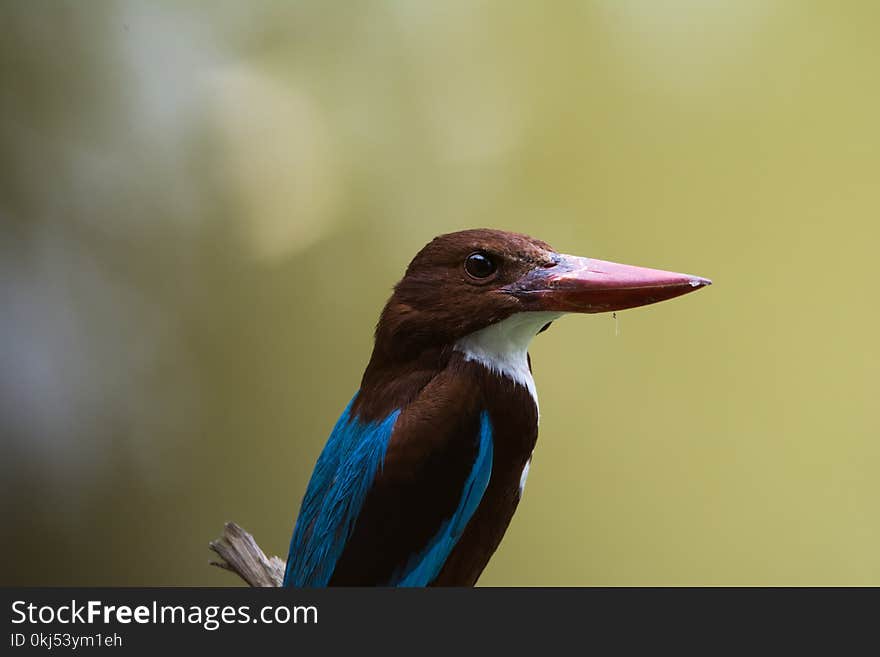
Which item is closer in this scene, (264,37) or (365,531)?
(365,531)

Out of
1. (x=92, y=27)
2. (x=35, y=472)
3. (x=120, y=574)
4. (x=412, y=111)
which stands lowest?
(x=120, y=574)

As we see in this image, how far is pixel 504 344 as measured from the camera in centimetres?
120

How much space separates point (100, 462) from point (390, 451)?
1.35 m

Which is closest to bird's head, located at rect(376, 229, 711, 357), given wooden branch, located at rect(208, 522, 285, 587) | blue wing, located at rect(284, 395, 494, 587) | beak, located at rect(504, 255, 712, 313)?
beak, located at rect(504, 255, 712, 313)

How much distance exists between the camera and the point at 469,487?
45.2 inches

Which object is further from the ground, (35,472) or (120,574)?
(35,472)

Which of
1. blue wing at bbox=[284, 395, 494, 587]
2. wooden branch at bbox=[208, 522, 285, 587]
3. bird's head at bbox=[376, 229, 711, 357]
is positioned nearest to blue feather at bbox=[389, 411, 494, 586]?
blue wing at bbox=[284, 395, 494, 587]

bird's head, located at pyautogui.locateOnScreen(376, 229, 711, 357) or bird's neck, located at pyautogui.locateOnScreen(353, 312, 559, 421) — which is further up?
bird's head, located at pyautogui.locateOnScreen(376, 229, 711, 357)

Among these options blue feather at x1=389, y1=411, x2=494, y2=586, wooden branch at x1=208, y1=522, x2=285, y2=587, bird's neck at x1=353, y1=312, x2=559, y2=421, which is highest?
bird's neck at x1=353, y1=312, x2=559, y2=421

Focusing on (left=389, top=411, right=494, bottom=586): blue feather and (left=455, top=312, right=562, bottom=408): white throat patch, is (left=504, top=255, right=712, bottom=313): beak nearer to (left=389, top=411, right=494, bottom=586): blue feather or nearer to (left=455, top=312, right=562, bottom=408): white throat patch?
(left=455, top=312, right=562, bottom=408): white throat patch

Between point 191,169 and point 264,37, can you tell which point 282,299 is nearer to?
point 191,169

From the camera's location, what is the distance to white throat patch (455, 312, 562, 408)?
1185 millimetres

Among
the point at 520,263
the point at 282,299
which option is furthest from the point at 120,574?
the point at 520,263

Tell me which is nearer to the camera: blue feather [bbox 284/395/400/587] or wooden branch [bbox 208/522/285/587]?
blue feather [bbox 284/395/400/587]
